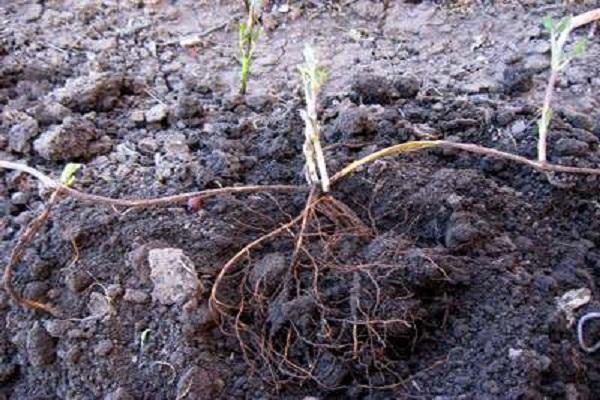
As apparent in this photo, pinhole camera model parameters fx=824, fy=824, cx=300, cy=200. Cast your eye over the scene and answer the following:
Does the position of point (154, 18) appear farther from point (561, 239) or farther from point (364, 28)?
point (561, 239)

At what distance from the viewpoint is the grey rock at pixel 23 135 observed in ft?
6.21

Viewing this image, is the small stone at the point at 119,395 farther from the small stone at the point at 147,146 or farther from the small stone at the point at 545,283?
the small stone at the point at 545,283

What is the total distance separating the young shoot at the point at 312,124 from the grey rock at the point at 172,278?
0.30m

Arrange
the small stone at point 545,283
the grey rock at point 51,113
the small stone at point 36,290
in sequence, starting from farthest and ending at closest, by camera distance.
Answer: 1. the grey rock at point 51,113
2. the small stone at point 36,290
3. the small stone at point 545,283

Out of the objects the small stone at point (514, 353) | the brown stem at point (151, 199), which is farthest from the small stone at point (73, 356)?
the small stone at point (514, 353)

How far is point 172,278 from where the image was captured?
5.00ft

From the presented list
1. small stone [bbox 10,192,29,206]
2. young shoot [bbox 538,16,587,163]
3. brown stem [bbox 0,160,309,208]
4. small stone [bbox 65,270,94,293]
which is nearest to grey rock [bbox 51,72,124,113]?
small stone [bbox 10,192,29,206]

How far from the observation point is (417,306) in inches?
58.2

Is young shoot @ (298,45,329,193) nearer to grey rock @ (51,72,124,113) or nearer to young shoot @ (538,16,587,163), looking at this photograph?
young shoot @ (538,16,587,163)

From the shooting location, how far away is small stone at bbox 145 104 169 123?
1956mm

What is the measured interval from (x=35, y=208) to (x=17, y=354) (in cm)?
35

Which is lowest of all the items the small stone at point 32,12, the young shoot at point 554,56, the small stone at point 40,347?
the small stone at point 40,347

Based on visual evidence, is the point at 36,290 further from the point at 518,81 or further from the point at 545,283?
the point at 518,81

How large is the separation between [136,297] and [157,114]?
22.5 inches
